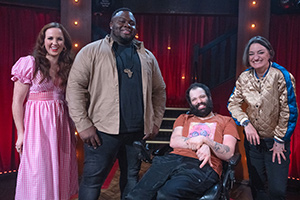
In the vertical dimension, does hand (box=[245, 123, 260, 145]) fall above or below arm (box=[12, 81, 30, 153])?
below

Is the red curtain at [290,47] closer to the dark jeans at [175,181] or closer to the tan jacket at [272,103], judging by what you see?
the tan jacket at [272,103]

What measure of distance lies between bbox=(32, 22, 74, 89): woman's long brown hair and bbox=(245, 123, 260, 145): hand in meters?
1.51

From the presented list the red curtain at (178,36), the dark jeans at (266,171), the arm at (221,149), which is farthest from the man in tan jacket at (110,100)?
the red curtain at (178,36)

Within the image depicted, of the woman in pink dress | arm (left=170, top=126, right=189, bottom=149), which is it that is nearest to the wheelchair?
arm (left=170, top=126, right=189, bottom=149)

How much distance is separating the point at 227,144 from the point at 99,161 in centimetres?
101

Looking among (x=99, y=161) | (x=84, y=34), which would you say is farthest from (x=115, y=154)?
(x=84, y=34)

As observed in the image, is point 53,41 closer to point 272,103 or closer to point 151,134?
point 151,134

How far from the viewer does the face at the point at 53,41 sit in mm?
2104

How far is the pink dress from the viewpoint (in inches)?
80.4

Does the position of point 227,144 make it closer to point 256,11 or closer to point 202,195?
point 202,195

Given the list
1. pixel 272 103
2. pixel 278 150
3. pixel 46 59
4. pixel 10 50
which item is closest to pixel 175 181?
pixel 278 150

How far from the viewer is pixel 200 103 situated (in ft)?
Answer: 7.63

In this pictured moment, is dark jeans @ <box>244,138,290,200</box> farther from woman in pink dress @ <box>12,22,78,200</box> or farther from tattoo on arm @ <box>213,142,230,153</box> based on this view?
woman in pink dress @ <box>12,22,78,200</box>

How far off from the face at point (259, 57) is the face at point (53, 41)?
1.52 meters
